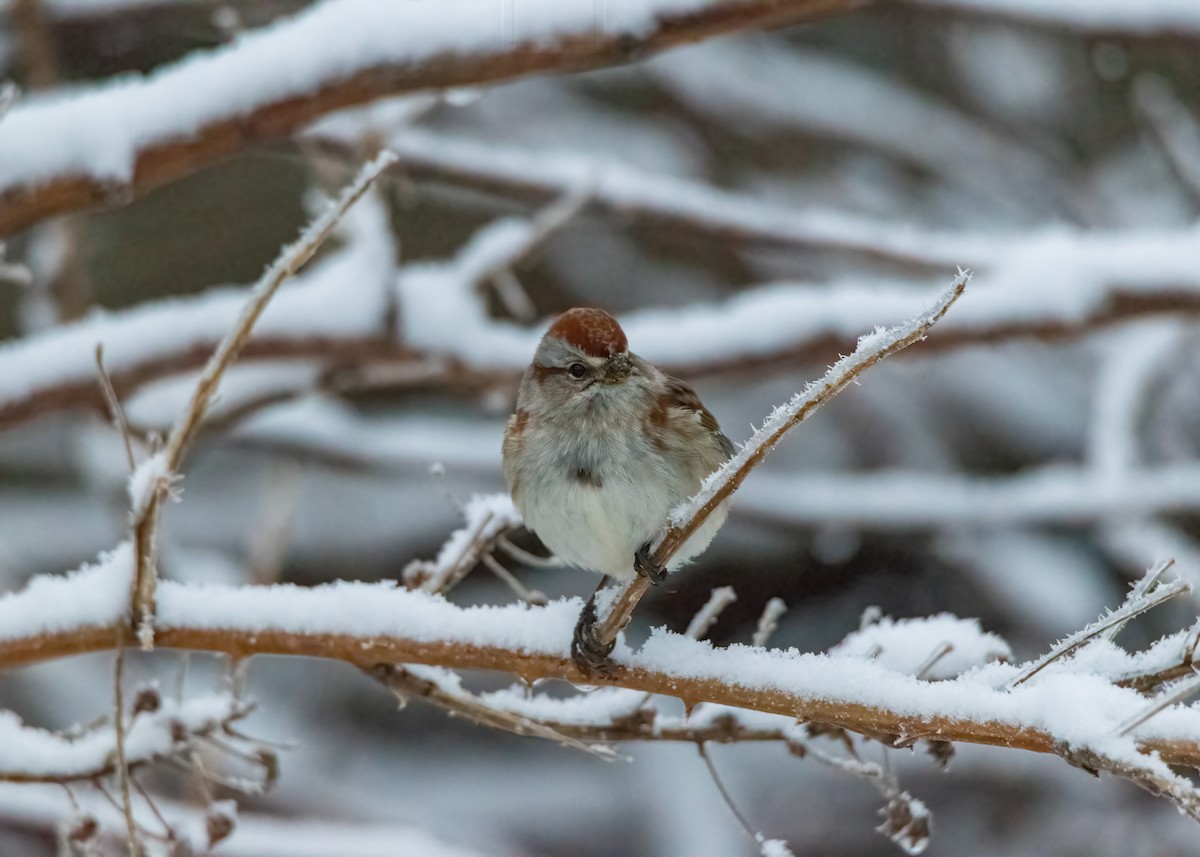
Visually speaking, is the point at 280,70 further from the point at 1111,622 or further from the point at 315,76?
the point at 1111,622

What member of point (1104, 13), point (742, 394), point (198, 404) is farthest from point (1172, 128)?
point (198, 404)

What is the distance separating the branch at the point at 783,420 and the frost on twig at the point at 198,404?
0.55 meters

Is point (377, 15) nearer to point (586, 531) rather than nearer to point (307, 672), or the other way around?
point (586, 531)

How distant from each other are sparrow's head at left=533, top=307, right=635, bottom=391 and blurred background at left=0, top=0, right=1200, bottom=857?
4.03 ft

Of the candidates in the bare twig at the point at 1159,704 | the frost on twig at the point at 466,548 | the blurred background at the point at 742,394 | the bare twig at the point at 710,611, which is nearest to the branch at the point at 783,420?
the bare twig at the point at 710,611

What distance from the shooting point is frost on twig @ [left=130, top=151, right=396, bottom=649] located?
1.54m

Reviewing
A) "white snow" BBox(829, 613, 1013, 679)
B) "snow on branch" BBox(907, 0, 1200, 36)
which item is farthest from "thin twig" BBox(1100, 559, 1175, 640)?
"snow on branch" BBox(907, 0, 1200, 36)

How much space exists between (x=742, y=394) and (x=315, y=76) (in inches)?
172

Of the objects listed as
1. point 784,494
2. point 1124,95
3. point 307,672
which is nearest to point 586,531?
point 784,494

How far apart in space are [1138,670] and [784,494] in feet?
11.8

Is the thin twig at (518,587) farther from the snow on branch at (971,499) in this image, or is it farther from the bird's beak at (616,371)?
the snow on branch at (971,499)

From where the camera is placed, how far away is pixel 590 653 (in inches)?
71.7

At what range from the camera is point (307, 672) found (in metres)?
6.48

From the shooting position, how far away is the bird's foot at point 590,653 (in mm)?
1813
